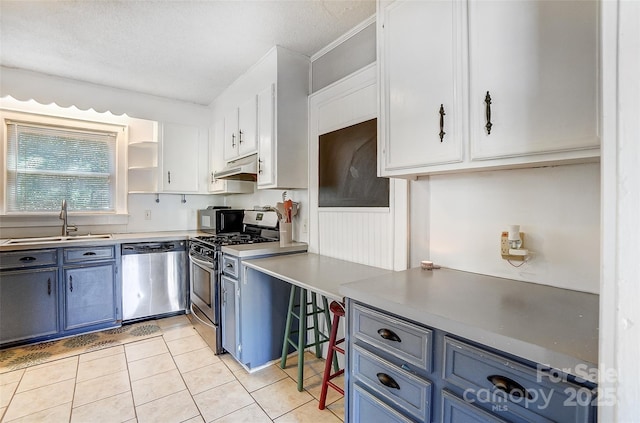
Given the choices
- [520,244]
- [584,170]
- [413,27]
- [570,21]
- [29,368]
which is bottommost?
[29,368]

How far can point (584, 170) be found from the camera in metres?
1.19

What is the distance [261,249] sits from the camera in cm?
232

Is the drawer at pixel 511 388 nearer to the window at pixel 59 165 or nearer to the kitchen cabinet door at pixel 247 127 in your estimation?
the kitchen cabinet door at pixel 247 127

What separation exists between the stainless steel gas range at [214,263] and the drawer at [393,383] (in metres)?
1.26

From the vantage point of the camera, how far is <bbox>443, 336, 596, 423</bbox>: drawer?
73 cm

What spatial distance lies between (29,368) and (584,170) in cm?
373

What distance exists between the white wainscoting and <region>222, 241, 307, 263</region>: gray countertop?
0.13 m

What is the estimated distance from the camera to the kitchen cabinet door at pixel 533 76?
3.14 ft

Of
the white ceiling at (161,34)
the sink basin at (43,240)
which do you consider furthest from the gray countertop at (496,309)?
the sink basin at (43,240)

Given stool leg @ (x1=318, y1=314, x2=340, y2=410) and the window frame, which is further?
the window frame

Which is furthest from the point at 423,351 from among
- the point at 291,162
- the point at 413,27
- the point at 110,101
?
the point at 110,101

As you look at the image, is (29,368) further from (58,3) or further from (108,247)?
(58,3)

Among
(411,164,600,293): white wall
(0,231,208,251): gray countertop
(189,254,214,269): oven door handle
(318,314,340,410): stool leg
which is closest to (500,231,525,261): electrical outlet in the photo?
(411,164,600,293): white wall

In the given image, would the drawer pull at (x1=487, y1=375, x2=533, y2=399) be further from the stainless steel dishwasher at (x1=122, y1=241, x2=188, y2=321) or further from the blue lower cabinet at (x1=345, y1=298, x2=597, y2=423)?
the stainless steel dishwasher at (x1=122, y1=241, x2=188, y2=321)
